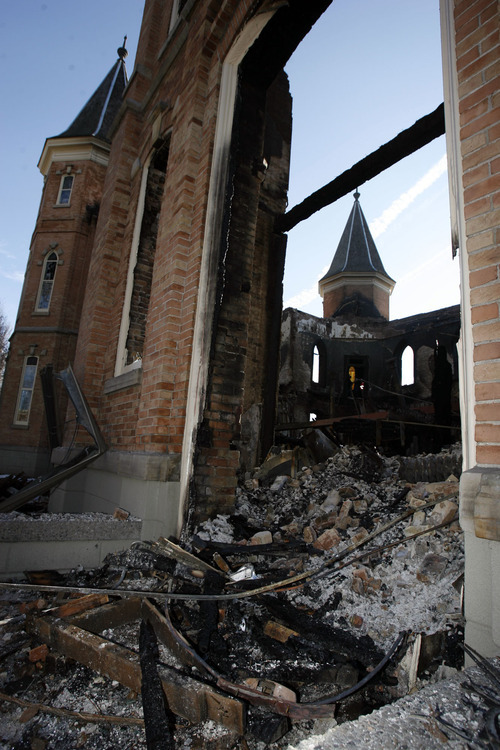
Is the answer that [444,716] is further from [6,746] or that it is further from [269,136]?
[269,136]

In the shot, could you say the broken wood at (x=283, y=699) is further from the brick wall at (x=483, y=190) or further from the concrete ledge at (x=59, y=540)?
the concrete ledge at (x=59, y=540)

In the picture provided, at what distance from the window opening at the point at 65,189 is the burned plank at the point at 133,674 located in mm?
16980

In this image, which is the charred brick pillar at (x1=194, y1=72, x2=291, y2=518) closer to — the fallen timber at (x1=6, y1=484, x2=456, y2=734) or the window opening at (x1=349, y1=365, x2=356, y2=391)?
the fallen timber at (x1=6, y1=484, x2=456, y2=734)

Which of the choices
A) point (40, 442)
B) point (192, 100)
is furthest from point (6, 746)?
point (40, 442)

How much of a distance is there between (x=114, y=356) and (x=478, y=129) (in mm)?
5200

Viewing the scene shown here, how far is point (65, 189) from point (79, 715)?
17998 millimetres

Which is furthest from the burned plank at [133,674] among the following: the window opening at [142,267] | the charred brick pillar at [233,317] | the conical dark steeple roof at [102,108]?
the conical dark steeple roof at [102,108]

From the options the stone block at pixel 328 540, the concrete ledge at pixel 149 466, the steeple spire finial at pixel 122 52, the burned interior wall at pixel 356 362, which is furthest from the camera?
the burned interior wall at pixel 356 362

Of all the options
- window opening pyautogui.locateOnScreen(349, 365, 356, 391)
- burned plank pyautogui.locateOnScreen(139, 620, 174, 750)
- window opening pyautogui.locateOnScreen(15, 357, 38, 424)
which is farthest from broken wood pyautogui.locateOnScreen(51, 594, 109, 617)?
window opening pyautogui.locateOnScreen(349, 365, 356, 391)

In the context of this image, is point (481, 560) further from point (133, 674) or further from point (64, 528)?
point (64, 528)

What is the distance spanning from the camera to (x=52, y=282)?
50.2ft

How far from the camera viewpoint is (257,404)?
29.7ft

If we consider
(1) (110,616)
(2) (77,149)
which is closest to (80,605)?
(1) (110,616)

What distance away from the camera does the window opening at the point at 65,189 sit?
15.9 m
